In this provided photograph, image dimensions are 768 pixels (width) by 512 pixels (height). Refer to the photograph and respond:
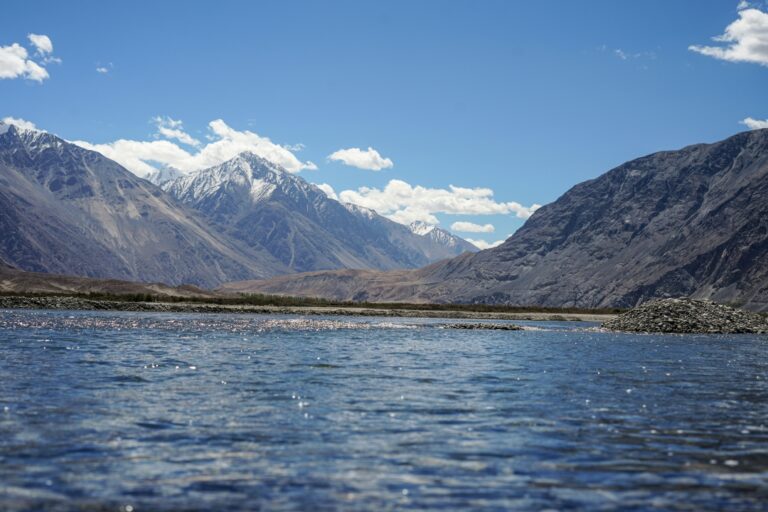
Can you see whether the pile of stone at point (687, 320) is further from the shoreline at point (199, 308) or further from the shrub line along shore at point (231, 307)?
the shoreline at point (199, 308)

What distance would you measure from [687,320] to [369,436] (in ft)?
295

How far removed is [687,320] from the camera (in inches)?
3856

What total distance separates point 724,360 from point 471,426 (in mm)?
36190

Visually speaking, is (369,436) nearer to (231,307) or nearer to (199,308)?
(199,308)

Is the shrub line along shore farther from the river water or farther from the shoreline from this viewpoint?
the river water

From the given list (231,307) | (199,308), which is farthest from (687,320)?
(231,307)

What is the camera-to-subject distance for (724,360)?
49906 millimetres

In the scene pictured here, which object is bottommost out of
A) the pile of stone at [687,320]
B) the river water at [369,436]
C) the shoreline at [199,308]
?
the shoreline at [199,308]

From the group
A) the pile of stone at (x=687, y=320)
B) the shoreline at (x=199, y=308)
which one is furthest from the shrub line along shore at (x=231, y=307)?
the pile of stone at (x=687, y=320)

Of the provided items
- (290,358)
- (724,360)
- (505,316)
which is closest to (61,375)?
(290,358)

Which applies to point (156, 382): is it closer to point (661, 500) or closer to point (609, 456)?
point (609, 456)

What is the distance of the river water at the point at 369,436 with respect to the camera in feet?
44.5

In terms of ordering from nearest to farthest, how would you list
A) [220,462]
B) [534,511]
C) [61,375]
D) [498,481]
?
1. [534,511]
2. [498,481]
3. [220,462]
4. [61,375]

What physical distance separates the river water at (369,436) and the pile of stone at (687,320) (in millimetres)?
60916
